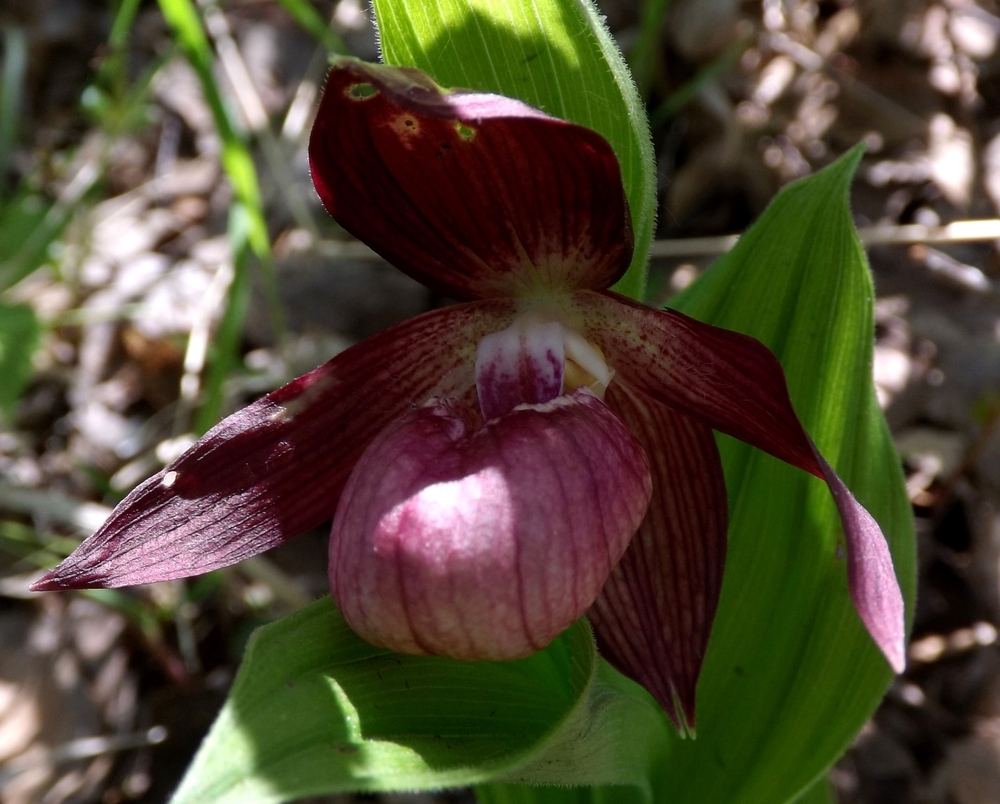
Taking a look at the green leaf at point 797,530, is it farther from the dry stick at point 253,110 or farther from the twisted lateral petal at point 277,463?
the dry stick at point 253,110

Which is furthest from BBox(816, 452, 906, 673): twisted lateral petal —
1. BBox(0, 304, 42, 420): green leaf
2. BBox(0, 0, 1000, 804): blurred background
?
BBox(0, 304, 42, 420): green leaf

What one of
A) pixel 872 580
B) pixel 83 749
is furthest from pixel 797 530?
pixel 83 749

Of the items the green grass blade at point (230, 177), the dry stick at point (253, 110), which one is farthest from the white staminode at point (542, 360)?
the dry stick at point (253, 110)

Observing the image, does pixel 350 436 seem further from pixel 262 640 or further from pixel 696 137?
pixel 696 137

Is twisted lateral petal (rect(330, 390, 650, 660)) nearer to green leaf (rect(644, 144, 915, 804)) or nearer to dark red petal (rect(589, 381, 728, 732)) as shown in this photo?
dark red petal (rect(589, 381, 728, 732))

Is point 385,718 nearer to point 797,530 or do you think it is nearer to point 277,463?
point 277,463

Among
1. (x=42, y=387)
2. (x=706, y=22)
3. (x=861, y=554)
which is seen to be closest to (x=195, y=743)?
(x=42, y=387)
